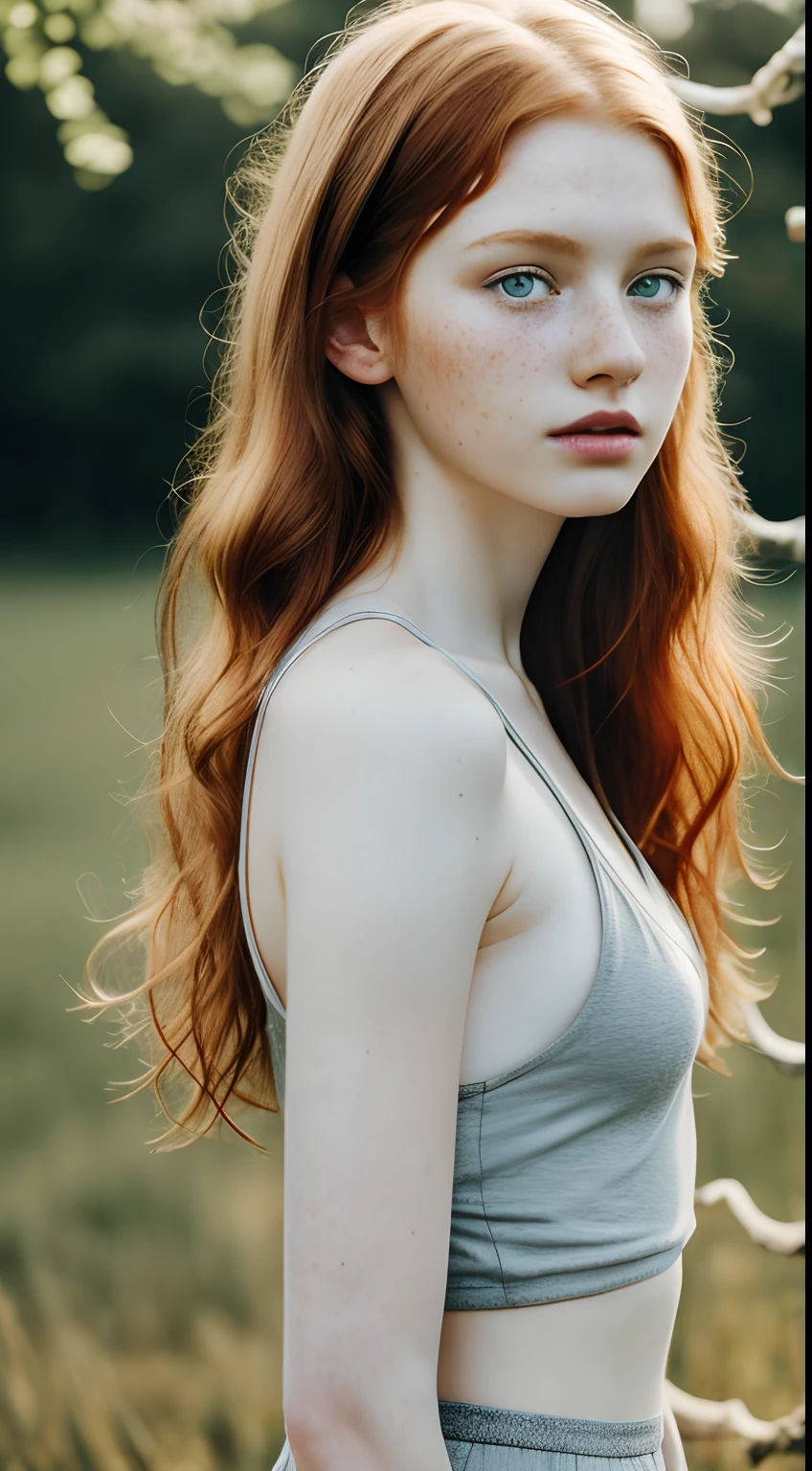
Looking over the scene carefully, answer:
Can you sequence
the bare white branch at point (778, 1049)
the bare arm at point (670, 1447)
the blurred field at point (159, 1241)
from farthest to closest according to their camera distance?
the blurred field at point (159, 1241), the bare white branch at point (778, 1049), the bare arm at point (670, 1447)

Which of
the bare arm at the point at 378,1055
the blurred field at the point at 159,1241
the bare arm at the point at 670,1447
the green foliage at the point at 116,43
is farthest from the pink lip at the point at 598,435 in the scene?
the green foliage at the point at 116,43

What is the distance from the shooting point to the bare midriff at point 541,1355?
0.92 meters

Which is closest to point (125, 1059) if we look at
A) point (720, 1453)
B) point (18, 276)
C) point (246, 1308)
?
point (246, 1308)

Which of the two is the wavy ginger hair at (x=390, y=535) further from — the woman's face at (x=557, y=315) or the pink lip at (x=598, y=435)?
the pink lip at (x=598, y=435)

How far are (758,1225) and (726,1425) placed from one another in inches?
12.4

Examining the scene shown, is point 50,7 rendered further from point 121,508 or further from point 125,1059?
point 125,1059

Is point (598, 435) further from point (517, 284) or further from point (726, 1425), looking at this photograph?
point (726, 1425)

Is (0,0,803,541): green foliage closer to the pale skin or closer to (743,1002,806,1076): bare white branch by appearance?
(743,1002,806,1076): bare white branch

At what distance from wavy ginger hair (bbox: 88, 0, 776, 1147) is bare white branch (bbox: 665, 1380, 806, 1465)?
41.4 inches

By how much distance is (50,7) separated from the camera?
2.49 metres

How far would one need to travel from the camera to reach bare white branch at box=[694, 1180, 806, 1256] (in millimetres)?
2207

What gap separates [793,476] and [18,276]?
195cm

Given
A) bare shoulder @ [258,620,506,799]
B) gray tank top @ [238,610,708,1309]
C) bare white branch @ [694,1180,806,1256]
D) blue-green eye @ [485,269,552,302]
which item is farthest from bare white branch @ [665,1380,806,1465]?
blue-green eye @ [485,269,552,302]

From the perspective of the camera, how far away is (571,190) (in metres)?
0.90
